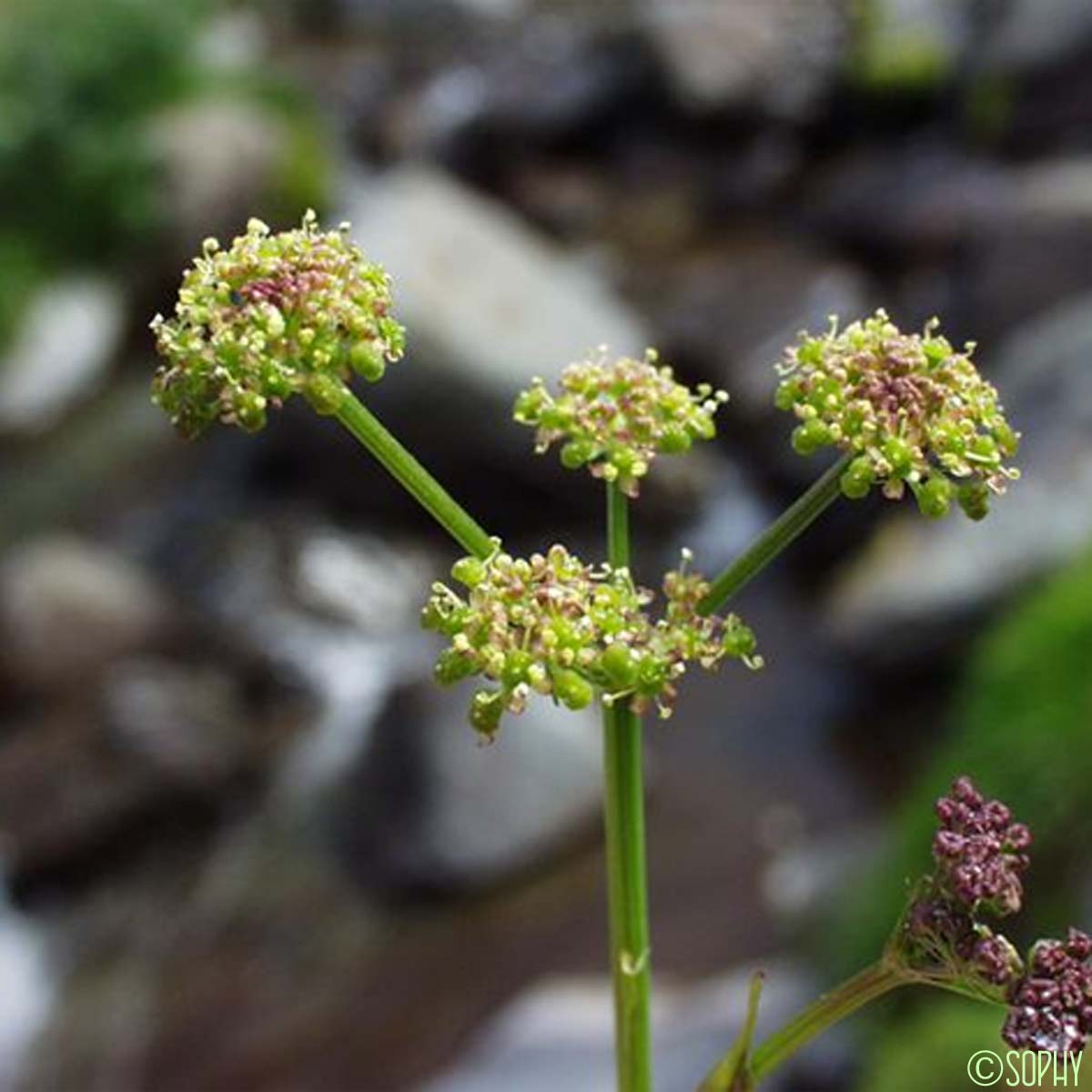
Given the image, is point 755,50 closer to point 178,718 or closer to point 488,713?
point 178,718

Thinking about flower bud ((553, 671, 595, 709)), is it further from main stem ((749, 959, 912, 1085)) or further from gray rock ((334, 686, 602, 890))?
gray rock ((334, 686, 602, 890))

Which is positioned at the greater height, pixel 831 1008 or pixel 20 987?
pixel 20 987

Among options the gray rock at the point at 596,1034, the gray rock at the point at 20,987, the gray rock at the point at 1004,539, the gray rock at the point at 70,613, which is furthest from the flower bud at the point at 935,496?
the gray rock at the point at 70,613

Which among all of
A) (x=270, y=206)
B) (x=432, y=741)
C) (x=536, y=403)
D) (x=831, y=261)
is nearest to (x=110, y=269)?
(x=270, y=206)

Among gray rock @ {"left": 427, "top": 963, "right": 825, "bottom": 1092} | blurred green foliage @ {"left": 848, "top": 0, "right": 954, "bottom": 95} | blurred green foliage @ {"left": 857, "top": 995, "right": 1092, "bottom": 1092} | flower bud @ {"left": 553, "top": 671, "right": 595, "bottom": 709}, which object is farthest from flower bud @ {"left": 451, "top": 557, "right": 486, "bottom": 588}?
blurred green foliage @ {"left": 848, "top": 0, "right": 954, "bottom": 95}

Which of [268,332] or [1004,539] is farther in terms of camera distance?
[1004,539]

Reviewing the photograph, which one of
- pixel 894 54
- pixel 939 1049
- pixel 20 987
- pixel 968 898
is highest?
pixel 894 54

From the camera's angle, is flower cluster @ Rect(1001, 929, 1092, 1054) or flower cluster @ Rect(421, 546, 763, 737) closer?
flower cluster @ Rect(1001, 929, 1092, 1054)

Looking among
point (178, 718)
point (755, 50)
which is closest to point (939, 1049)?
point (178, 718)
